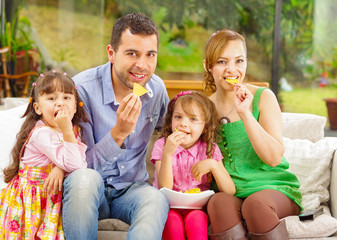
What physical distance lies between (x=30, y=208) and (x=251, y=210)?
0.90 metres

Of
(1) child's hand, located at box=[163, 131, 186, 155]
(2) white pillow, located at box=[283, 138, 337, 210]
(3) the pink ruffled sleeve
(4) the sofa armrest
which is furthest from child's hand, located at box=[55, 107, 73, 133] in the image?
(4) the sofa armrest

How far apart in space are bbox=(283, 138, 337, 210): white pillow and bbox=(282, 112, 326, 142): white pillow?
0.37 feet

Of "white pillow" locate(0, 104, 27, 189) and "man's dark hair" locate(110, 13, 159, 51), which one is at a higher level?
"man's dark hair" locate(110, 13, 159, 51)

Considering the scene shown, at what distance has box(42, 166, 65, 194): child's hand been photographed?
1828 millimetres

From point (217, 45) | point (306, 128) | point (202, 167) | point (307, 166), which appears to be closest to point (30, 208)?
point (202, 167)

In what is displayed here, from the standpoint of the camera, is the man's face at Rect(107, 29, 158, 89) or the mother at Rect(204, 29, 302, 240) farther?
the man's face at Rect(107, 29, 158, 89)

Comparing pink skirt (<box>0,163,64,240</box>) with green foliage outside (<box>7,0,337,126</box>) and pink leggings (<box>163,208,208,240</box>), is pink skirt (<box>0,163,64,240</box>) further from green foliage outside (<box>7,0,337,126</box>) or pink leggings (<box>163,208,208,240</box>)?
green foliage outside (<box>7,0,337,126</box>)

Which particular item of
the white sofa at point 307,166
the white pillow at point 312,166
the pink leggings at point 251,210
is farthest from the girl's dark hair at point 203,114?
the white pillow at point 312,166

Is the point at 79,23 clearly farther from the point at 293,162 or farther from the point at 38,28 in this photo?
the point at 293,162

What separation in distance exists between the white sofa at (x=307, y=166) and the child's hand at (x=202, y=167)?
0.39 m

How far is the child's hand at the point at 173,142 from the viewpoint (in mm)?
1962

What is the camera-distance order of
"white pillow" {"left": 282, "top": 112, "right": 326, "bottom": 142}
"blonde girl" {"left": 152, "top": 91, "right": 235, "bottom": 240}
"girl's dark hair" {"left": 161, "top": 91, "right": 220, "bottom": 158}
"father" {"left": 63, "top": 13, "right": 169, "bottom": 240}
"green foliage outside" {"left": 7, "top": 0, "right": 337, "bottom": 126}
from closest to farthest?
1. "father" {"left": 63, "top": 13, "right": 169, "bottom": 240}
2. "blonde girl" {"left": 152, "top": 91, "right": 235, "bottom": 240}
3. "girl's dark hair" {"left": 161, "top": 91, "right": 220, "bottom": 158}
4. "white pillow" {"left": 282, "top": 112, "right": 326, "bottom": 142}
5. "green foliage outside" {"left": 7, "top": 0, "right": 337, "bottom": 126}

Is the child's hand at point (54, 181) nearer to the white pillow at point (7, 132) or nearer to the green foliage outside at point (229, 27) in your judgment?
the white pillow at point (7, 132)

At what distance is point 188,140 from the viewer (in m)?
2.05
